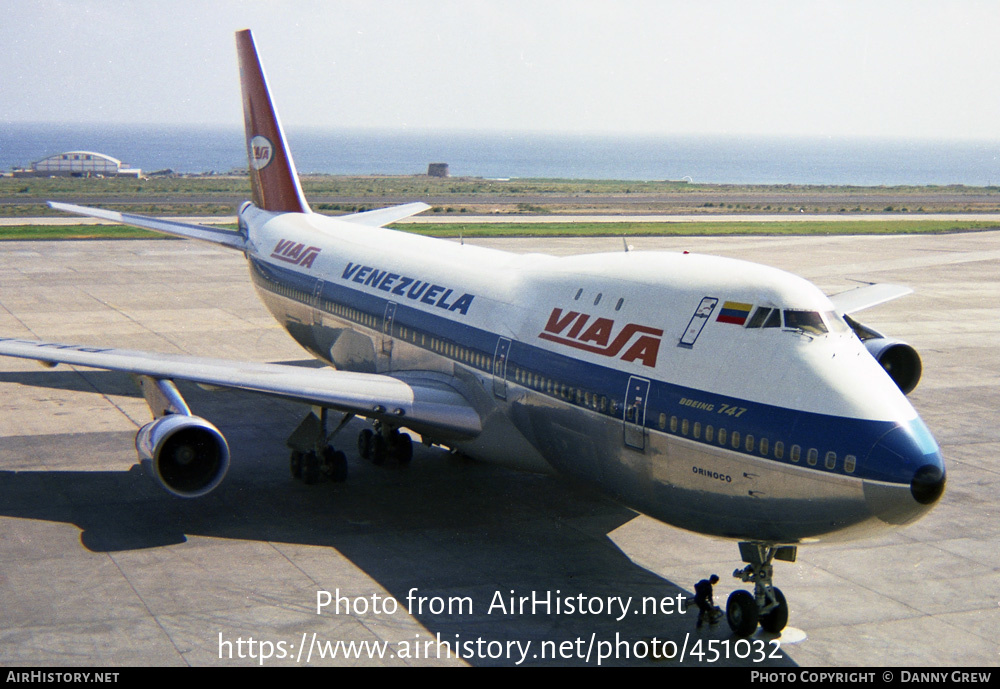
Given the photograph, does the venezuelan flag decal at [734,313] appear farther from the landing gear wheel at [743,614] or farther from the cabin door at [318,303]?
the cabin door at [318,303]

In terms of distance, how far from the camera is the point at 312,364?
3209 centimetres

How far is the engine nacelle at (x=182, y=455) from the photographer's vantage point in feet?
56.2

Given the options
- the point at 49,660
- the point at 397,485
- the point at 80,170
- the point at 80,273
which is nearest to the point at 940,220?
the point at 80,273

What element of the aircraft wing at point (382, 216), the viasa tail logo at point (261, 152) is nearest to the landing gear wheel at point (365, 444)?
the aircraft wing at point (382, 216)

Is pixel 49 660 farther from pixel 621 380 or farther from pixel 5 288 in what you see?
pixel 5 288

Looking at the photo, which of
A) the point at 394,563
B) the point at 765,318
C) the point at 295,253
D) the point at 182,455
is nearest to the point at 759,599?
the point at 765,318

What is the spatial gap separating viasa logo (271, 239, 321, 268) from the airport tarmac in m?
4.03

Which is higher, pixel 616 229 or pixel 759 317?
pixel 759 317

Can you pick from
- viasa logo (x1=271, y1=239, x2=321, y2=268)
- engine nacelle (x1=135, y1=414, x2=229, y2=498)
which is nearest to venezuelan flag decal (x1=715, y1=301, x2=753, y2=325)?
engine nacelle (x1=135, y1=414, x2=229, y2=498)

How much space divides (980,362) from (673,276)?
23.5m

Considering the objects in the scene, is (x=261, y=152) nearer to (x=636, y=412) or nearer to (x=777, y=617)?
(x=636, y=412)

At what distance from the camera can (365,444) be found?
23156 mm

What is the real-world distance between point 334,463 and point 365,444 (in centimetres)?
180

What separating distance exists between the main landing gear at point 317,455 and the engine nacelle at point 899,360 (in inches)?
455
